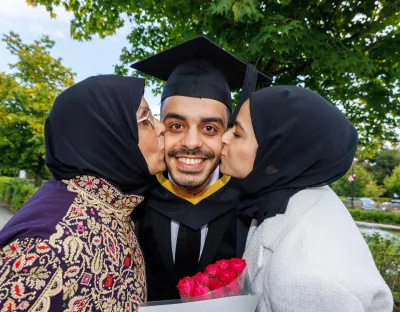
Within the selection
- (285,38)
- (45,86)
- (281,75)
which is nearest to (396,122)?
(281,75)

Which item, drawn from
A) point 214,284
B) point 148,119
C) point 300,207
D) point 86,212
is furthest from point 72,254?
point 300,207

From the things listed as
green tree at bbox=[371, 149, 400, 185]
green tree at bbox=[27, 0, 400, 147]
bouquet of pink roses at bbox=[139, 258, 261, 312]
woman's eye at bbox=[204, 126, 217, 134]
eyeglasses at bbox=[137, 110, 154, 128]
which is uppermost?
green tree at bbox=[371, 149, 400, 185]

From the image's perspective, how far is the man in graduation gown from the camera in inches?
99.3

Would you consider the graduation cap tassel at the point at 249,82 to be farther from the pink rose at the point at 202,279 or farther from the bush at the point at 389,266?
the bush at the point at 389,266

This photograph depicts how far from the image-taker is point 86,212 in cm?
169

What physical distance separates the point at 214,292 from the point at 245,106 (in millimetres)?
1014

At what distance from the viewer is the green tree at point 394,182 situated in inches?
1789

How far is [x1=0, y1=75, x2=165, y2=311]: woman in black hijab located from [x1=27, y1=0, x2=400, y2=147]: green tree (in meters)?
2.60

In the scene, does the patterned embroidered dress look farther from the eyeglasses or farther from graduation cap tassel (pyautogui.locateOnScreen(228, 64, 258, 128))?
graduation cap tassel (pyautogui.locateOnScreen(228, 64, 258, 128))

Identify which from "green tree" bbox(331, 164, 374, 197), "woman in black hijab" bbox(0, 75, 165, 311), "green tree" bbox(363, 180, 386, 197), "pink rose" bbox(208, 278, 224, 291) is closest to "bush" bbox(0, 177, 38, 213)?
"woman in black hijab" bbox(0, 75, 165, 311)

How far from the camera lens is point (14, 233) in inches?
59.2

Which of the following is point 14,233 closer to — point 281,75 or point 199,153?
point 199,153

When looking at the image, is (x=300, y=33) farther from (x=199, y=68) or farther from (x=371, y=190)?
(x=371, y=190)

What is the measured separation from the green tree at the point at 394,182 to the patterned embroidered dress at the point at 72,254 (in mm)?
50107
